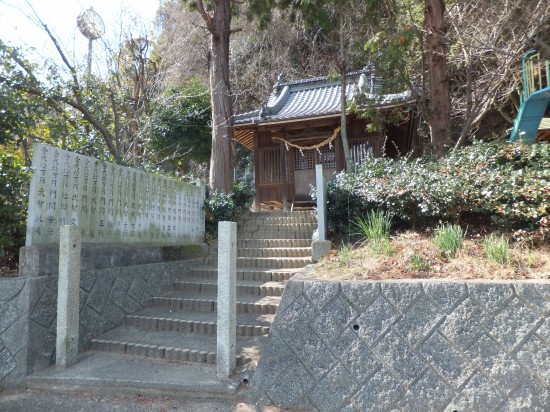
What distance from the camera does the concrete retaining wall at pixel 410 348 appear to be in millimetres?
3258

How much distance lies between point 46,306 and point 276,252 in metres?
4.16

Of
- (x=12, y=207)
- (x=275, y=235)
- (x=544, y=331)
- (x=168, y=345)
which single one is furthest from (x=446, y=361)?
(x=12, y=207)

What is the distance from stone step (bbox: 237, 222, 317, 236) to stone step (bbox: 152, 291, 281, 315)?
8.87ft

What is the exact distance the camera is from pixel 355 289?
12.7ft

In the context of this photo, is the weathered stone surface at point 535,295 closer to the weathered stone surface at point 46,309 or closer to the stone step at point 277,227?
the stone step at point 277,227

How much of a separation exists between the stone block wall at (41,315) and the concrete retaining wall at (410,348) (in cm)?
263

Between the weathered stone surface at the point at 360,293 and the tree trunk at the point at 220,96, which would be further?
the tree trunk at the point at 220,96

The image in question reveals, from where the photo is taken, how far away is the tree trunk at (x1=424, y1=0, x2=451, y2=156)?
24.3 ft

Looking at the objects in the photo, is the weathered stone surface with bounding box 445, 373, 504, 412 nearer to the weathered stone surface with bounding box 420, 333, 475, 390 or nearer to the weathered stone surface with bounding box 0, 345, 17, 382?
the weathered stone surface with bounding box 420, 333, 475, 390

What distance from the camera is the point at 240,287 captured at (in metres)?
6.02

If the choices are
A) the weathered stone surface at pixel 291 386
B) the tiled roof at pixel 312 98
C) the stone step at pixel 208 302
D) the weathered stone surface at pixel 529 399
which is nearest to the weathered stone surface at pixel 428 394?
the weathered stone surface at pixel 529 399

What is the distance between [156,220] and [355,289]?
13.5 feet

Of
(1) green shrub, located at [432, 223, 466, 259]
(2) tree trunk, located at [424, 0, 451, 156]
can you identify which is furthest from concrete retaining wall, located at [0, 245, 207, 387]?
(2) tree trunk, located at [424, 0, 451, 156]

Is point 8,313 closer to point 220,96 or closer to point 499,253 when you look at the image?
point 499,253
